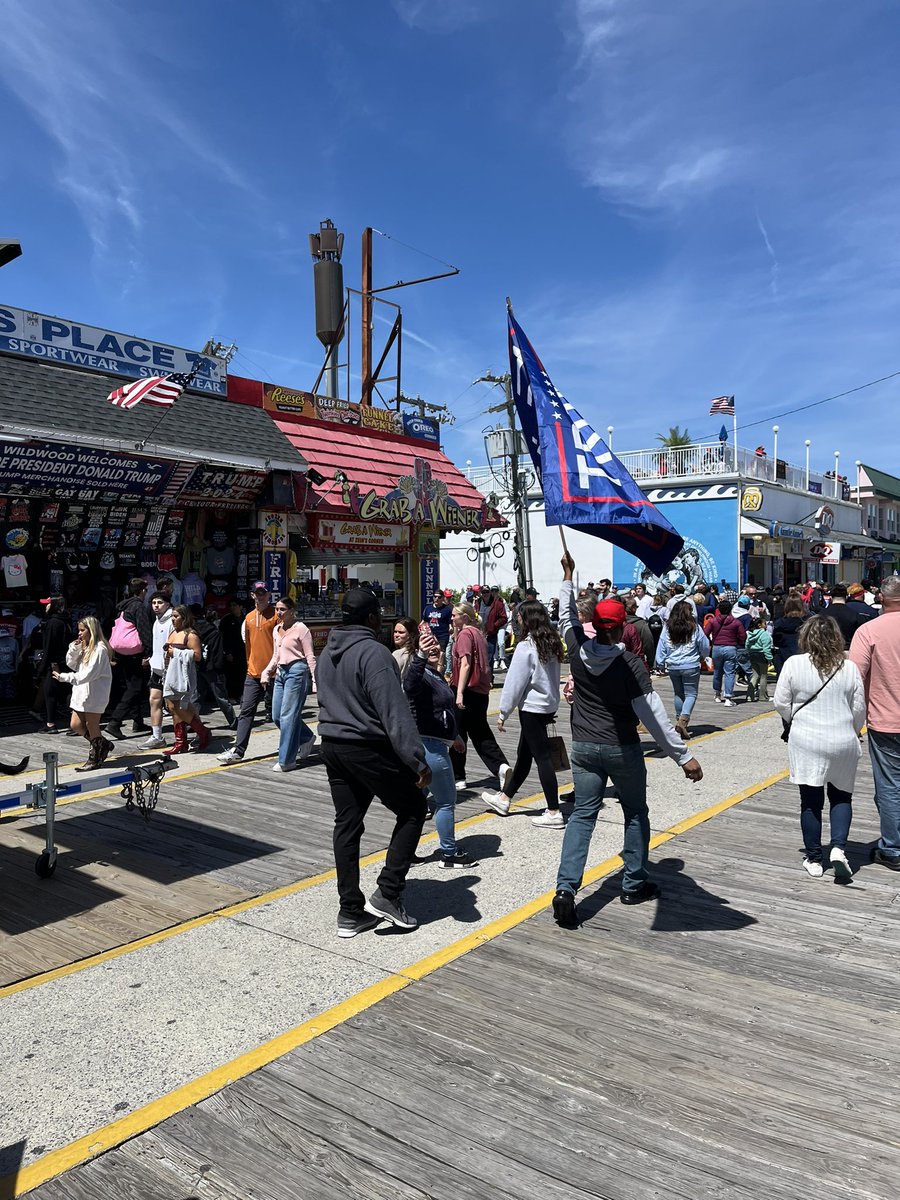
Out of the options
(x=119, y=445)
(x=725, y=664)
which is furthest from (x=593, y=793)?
(x=725, y=664)

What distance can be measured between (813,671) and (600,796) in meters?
1.85

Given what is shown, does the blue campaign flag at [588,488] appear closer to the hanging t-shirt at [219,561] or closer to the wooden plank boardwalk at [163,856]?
the wooden plank boardwalk at [163,856]

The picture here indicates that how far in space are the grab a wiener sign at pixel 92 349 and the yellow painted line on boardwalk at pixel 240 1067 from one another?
455 inches

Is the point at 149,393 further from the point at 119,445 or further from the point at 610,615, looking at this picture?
the point at 610,615

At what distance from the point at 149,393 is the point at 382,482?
626 cm

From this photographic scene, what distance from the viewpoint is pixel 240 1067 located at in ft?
11.7

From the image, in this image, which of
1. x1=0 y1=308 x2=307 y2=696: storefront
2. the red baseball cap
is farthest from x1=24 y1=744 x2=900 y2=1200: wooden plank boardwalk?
x1=0 y1=308 x2=307 y2=696: storefront

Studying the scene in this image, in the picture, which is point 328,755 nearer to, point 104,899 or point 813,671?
point 104,899

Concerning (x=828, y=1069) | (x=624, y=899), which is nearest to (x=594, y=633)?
(x=624, y=899)

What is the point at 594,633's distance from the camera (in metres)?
5.24

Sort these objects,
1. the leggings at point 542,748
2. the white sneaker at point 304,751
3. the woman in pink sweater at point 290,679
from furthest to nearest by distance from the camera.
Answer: the white sneaker at point 304,751 → the woman in pink sweater at point 290,679 → the leggings at point 542,748

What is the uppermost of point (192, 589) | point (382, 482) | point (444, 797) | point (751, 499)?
point (751, 499)

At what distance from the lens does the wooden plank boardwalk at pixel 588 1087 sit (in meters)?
2.91

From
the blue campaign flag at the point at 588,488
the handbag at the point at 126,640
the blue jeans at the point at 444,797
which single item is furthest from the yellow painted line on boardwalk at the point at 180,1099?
the handbag at the point at 126,640
